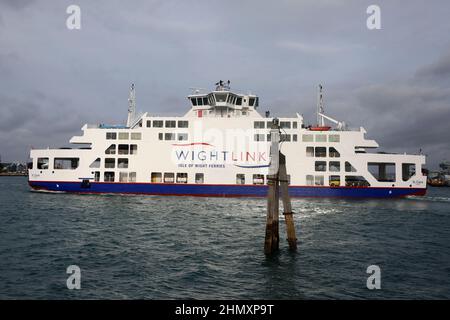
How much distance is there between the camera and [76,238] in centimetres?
1636

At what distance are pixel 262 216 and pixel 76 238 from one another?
42.5 ft

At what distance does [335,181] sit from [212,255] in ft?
86.7

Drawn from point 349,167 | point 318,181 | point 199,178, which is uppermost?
point 349,167

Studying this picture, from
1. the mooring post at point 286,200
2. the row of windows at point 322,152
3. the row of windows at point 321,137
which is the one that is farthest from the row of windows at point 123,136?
the mooring post at point 286,200

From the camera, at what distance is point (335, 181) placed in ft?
119

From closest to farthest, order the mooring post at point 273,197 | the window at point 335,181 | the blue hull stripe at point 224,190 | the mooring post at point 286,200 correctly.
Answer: the mooring post at point 273,197, the mooring post at point 286,200, the blue hull stripe at point 224,190, the window at point 335,181

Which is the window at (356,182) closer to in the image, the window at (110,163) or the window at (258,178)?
the window at (258,178)

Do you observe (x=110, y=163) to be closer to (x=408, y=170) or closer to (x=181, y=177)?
(x=181, y=177)

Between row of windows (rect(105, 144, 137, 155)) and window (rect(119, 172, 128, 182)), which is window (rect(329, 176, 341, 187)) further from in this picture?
window (rect(119, 172, 128, 182))

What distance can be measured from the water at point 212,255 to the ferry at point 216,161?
35.7ft

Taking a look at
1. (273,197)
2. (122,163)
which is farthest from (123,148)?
(273,197)

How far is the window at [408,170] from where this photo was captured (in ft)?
122
